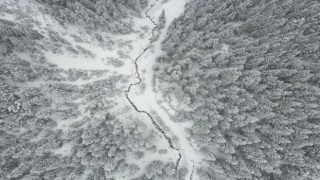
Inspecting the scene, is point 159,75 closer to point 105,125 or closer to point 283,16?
point 105,125

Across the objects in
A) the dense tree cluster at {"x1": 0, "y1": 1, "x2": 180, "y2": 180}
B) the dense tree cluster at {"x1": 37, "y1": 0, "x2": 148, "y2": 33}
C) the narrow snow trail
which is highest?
the dense tree cluster at {"x1": 37, "y1": 0, "x2": 148, "y2": 33}

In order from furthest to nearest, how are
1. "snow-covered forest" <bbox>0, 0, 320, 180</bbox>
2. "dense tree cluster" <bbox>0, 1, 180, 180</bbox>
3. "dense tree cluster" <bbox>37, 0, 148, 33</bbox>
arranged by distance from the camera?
"dense tree cluster" <bbox>37, 0, 148, 33</bbox>, "snow-covered forest" <bbox>0, 0, 320, 180</bbox>, "dense tree cluster" <bbox>0, 1, 180, 180</bbox>

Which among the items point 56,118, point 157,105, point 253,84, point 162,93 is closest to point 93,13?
point 162,93

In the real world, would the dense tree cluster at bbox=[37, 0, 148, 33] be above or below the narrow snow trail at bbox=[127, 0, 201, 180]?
above

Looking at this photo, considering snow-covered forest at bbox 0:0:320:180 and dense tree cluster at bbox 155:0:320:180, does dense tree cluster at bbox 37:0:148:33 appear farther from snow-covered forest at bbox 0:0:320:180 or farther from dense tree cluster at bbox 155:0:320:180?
dense tree cluster at bbox 155:0:320:180

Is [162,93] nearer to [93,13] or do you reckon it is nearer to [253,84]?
[253,84]

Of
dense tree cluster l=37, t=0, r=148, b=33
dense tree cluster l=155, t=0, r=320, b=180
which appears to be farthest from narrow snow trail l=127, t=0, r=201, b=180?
dense tree cluster l=37, t=0, r=148, b=33
